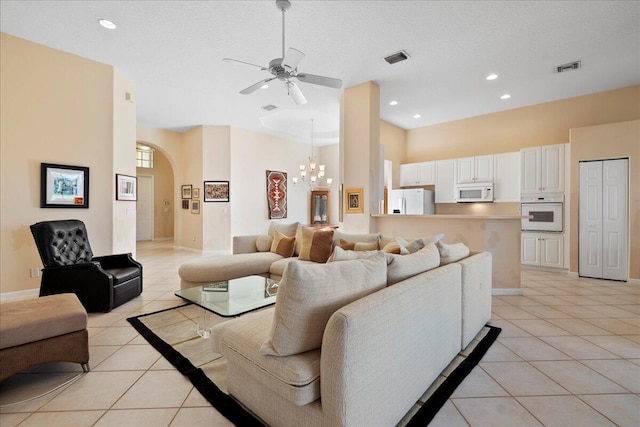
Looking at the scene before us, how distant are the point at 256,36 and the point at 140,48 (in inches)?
64.7

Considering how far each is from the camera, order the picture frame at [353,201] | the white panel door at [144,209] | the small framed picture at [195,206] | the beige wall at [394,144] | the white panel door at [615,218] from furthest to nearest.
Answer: the white panel door at [144,209]
the small framed picture at [195,206]
the beige wall at [394,144]
the picture frame at [353,201]
the white panel door at [615,218]

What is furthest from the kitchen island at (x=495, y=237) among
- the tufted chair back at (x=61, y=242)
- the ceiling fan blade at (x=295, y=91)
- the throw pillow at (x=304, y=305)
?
the tufted chair back at (x=61, y=242)

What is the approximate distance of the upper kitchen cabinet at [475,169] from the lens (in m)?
5.99

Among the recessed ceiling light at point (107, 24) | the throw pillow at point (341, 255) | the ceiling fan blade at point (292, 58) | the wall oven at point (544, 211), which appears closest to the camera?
the throw pillow at point (341, 255)

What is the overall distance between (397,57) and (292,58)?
1834mm

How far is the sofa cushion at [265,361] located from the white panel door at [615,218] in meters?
5.77

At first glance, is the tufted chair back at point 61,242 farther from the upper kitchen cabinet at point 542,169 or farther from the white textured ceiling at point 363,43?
the upper kitchen cabinet at point 542,169

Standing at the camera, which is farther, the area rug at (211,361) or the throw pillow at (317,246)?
the throw pillow at (317,246)

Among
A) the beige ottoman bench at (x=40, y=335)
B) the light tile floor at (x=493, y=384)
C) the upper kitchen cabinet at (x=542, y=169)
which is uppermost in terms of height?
the upper kitchen cabinet at (x=542, y=169)

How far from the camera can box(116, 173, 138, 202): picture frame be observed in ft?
14.6

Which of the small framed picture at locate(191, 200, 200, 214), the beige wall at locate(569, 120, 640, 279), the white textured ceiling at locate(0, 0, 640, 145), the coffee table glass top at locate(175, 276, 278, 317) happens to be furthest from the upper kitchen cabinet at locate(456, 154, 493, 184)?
Answer: the small framed picture at locate(191, 200, 200, 214)

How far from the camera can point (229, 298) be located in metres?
2.55

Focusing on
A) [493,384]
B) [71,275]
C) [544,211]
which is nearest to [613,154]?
[544,211]

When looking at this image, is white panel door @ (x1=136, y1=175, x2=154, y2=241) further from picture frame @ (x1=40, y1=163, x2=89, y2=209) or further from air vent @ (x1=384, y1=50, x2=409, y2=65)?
air vent @ (x1=384, y1=50, x2=409, y2=65)
